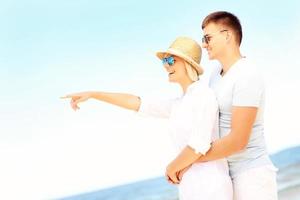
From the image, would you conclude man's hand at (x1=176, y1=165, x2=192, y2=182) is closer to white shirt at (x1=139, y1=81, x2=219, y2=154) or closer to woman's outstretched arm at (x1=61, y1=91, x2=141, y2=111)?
white shirt at (x1=139, y1=81, x2=219, y2=154)

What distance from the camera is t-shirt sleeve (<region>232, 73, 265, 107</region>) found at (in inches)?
84.7

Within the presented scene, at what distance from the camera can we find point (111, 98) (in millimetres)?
2508

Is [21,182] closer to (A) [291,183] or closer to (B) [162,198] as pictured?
(B) [162,198]

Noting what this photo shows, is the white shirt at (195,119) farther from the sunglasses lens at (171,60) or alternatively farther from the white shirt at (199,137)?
the sunglasses lens at (171,60)

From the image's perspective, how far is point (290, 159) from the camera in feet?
49.9

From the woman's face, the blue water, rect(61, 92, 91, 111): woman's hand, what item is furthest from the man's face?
the blue water

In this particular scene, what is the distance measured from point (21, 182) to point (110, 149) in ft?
9.72

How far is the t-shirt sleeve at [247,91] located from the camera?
215 cm

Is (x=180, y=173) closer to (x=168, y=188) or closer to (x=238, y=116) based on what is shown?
(x=238, y=116)

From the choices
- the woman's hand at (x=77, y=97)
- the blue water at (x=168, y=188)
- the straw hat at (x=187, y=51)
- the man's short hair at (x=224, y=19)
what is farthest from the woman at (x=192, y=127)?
the blue water at (x=168, y=188)

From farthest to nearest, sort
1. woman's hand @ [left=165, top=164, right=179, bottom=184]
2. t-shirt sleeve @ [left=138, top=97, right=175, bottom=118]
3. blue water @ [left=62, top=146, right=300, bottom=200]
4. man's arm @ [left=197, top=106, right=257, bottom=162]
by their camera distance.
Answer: blue water @ [left=62, top=146, right=300, bottom=200], t-shirt sleeve @ [left=138, top=97, right=175, bottom=118], woman's hand @ [left=165, top=164, right=179, bottom=184], man's arm @ [left=197, top=106, right=257, bottom=162]

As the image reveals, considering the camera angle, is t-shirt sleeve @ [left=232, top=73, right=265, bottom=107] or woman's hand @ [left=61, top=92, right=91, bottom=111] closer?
t-shirt sleeve @ [left=232, top=73, right=265, bottom=107]

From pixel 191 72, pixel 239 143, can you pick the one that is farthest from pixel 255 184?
pixel 191 72

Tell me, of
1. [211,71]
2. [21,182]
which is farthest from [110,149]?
[211,71]
